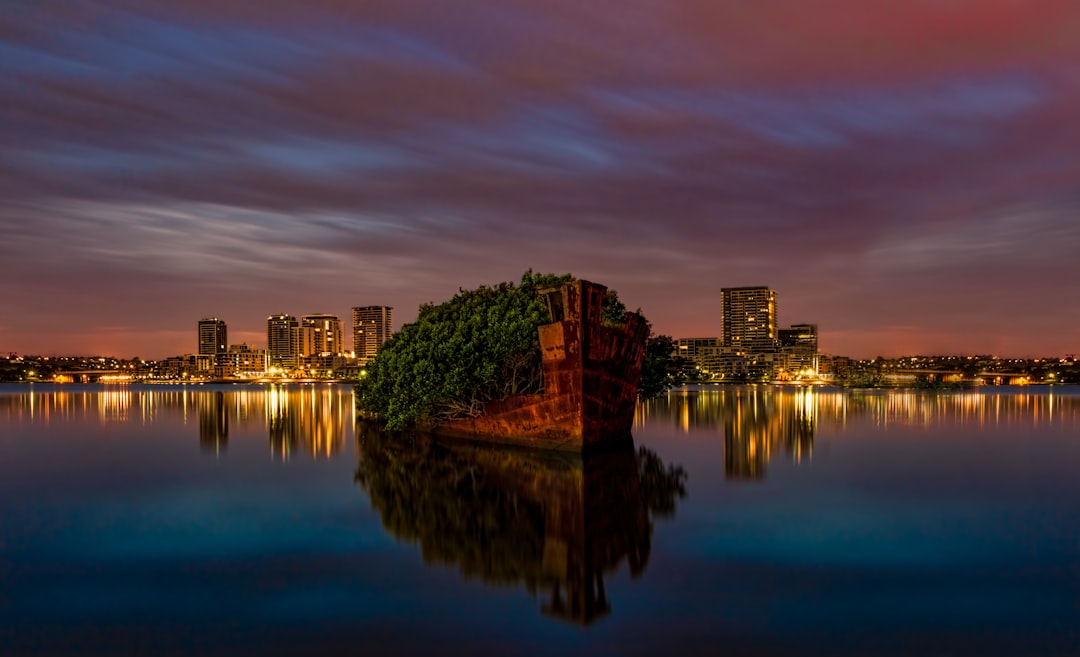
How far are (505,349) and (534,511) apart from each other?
20.3 meters

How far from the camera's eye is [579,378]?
40.5 m

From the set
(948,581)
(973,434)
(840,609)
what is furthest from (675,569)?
(973,434)

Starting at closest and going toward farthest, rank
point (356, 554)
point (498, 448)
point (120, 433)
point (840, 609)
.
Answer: point (840, 609) → point (356, 554) → point (498, 448) → point (120, 433)

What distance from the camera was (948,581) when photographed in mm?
19047

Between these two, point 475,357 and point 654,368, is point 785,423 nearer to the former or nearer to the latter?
point 654,368

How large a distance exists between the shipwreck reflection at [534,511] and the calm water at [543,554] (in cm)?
15

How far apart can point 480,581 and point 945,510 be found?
68.4 ft

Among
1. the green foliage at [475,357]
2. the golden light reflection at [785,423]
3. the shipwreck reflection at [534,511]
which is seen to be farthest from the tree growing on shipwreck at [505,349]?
the golden light reflection at [785,423]

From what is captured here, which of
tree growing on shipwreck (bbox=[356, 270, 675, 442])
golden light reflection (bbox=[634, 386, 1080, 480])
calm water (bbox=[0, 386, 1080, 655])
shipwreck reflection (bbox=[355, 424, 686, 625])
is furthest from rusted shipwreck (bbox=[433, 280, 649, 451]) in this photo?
golden light reflection (bbox=[634, 386, 1080, 480])

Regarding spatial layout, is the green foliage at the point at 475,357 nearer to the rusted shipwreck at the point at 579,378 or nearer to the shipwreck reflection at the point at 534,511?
the rusted shipwreck at the point at 579,378

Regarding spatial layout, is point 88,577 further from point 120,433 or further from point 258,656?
point 120,433

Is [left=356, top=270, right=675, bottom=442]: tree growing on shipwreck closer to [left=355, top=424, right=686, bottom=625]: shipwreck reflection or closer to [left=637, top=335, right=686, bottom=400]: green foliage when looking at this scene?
[left=355, top=424, right=686, bottom=625]: shipwreck reflection

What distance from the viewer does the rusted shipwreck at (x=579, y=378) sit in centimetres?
4094

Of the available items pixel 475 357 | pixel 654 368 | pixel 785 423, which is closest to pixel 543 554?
pixel 475 357
